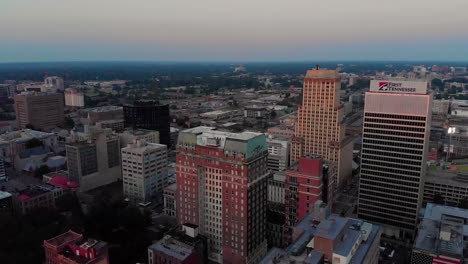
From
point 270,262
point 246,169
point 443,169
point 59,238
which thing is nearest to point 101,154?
point 59,238

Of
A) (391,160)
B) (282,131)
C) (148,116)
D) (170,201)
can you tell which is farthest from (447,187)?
(148,116)

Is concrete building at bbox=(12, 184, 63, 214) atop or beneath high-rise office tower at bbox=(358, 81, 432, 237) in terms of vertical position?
beneath

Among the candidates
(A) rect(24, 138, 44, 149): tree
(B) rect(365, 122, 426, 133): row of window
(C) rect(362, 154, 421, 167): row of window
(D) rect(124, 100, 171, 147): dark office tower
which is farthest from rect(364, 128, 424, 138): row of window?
(A) rect(24, 138, 44, 149): tree

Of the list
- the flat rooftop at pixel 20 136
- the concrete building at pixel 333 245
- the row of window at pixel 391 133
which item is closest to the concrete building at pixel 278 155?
the row of window at pixel 391 133

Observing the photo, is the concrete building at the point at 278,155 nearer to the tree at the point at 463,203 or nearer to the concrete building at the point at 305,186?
the concrete building at the point at 305,186

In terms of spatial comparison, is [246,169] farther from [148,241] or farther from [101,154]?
[101,154]

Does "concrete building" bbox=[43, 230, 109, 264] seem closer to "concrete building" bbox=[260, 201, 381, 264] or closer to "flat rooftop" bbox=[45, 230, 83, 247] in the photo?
"flat rooftop" bbox=[45, 230, 83, 247]

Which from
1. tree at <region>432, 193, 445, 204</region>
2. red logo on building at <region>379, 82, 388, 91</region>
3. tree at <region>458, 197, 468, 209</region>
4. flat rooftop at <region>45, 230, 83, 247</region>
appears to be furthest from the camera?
tree at <region>432, 193, 445, 204</region>
